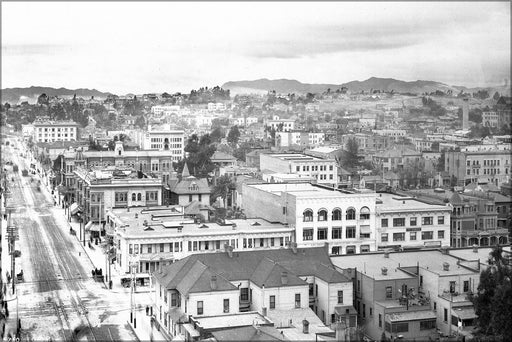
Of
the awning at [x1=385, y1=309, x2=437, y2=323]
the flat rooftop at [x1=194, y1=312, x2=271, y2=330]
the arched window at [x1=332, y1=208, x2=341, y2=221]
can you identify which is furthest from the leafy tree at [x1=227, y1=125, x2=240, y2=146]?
the flat rooftop at [x1=194, y1=312, x2=271, y2=330]

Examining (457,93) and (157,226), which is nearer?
(157,226)

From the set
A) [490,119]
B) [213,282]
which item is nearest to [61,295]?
[213,282]

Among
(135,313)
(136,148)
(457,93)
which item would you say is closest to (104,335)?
(135,313)

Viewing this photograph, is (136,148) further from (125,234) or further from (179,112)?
(125,234)

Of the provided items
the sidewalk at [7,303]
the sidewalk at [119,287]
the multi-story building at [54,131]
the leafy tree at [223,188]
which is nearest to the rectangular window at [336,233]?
the sidewalk at [119,287]

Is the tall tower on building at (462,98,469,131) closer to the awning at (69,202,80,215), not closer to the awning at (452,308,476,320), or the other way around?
the awning at (69,202,80,215)

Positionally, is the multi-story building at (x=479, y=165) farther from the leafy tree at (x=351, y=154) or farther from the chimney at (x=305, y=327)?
the chimney at (x=305, y=327)
